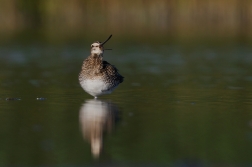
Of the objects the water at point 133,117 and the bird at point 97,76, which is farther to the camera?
the bird at point 97,76

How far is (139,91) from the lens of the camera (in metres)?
11.5

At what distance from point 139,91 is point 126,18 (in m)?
17.7

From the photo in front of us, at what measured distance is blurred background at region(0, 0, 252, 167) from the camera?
648cm

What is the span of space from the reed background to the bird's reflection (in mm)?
16387

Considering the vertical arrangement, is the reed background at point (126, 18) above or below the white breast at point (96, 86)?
above

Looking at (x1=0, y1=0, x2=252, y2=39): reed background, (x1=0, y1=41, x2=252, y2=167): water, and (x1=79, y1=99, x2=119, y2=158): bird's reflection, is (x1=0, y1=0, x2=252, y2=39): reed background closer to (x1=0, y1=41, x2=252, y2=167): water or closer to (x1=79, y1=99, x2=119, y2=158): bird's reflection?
(x1=0, y1=41, x2=252, y2=167): water

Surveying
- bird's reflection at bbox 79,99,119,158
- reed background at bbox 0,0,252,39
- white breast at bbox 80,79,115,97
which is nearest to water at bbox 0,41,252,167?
bird's reflection at bbox 79,99,119,158

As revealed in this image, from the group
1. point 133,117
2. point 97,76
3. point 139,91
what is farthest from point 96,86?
point 133,117

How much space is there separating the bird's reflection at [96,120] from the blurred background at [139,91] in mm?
12

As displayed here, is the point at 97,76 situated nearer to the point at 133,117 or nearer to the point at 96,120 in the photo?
the point at 133,117

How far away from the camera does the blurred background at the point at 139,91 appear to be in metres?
6.48

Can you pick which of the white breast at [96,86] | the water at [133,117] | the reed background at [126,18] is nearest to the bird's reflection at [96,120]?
the water at [133,117]

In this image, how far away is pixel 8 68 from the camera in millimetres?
15922

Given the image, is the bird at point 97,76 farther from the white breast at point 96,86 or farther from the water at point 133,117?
the water at point 133,117
